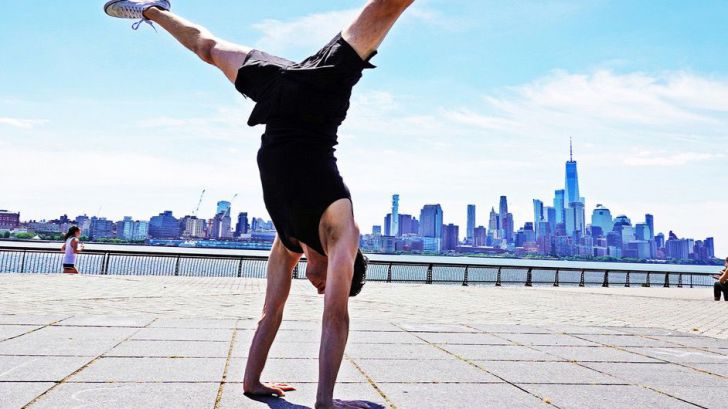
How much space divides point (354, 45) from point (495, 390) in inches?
95.9

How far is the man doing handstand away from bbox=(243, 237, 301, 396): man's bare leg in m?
0.29

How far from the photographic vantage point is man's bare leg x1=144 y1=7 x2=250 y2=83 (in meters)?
2.89

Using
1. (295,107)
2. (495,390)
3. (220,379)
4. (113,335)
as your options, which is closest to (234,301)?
(113,335)

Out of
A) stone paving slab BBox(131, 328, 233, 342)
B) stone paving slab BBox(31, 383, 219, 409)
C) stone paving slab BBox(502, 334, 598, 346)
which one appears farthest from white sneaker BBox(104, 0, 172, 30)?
stone paving slab BBox(502, 334, 598, 346)

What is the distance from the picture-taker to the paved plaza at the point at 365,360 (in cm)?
317

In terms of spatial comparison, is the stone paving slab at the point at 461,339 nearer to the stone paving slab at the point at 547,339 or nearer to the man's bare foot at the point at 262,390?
the stone paving slab at the point at 547,339

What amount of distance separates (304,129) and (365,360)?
2485 mm

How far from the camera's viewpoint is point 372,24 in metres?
2.45

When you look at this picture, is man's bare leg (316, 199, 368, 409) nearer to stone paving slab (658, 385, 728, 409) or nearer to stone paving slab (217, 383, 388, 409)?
stone paving slab (217, 383, 388, 409)

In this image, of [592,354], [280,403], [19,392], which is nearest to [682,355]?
[592,354]

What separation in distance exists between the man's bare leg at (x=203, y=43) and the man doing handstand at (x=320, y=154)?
4cm

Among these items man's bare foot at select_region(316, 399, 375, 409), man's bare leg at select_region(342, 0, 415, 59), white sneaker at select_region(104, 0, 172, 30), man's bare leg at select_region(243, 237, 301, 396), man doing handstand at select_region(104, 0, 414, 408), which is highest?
white sneaker at select_region(104, 0, 172, 30)

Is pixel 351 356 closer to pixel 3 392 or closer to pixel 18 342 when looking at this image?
pixel 3 392

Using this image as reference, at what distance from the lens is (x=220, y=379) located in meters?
3.53
